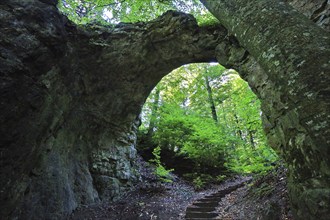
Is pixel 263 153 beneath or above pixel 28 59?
beneath

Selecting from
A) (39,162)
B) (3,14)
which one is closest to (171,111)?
(39,162)

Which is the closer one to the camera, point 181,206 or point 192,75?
point 181,206

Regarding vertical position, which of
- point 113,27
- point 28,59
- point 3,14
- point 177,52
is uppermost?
point 113,27

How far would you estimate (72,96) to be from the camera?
762 centimetres

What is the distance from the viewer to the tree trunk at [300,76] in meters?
1.83

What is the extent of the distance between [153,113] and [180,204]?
19.5 feet

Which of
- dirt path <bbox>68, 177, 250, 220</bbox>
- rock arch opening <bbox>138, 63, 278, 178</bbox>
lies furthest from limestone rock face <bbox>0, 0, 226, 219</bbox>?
rock arch opening <bbox>138, 63, 278, 178</bbox>

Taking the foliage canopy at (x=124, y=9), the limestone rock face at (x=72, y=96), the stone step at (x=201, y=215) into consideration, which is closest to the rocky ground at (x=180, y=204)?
the stone step at (x=201, y=215)

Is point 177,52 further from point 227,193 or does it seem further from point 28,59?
point 227,193

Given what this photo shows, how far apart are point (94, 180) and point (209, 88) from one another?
11.1 metres

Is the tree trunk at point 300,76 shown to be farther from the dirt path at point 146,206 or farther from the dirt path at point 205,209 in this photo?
the dirt path at point 146,206

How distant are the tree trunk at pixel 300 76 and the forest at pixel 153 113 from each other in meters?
0.01

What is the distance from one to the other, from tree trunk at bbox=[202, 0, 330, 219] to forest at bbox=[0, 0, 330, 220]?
0.01 meters

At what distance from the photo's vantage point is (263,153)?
7211 millimetres
